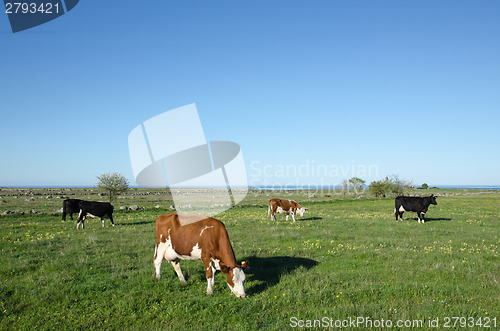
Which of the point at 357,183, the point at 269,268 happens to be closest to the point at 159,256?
the point at 269,268

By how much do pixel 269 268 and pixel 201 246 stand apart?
328cm

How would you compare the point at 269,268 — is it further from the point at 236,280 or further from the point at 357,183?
the point at 357,183

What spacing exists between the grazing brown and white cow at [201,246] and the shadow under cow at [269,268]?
3.31 feet

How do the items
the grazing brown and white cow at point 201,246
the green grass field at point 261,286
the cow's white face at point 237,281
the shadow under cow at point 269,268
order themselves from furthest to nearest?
the shadow under cow at point 269,268, the grazing brown and white cow at point 201,246, the cow's white face at point 237,281, the green grass field at point 261,286

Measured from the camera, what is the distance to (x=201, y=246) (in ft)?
27.2

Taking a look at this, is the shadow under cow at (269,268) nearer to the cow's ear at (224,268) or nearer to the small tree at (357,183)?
the cow's ear at (224,268)

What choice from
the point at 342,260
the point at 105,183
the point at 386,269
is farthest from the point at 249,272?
the point at 105,183

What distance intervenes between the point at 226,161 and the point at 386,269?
8022 millimetres

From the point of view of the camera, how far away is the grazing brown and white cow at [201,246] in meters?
7.67

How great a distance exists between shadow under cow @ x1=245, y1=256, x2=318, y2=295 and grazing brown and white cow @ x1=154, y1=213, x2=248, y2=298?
1.01m

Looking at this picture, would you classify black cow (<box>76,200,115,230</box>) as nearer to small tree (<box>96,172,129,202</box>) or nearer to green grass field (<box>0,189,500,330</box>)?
green grass field (<box>0,189,500,330</box>)

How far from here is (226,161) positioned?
13578mm

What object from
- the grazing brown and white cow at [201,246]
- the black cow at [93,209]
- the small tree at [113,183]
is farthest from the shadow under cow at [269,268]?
the small tree at [113,183]

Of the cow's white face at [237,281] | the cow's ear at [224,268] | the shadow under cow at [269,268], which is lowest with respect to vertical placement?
the shadow under cow at [269,268]
